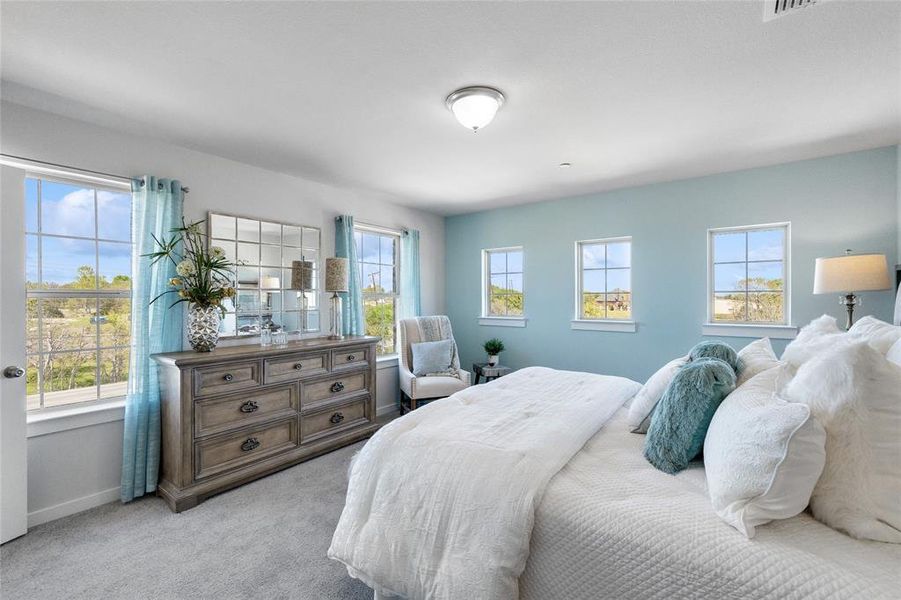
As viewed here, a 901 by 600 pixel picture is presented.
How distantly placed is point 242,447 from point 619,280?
3.89 meters

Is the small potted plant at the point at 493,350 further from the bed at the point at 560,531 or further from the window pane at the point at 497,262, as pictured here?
the bed at the point at 560,531

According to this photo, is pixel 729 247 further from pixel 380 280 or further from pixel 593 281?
pixel 380 280

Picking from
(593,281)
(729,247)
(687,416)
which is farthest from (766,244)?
(687,416)

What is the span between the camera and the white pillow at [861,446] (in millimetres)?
1004

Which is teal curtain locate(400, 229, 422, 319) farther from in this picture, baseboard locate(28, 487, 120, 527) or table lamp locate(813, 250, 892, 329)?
table lamp locate(813, 250, 892, 329)

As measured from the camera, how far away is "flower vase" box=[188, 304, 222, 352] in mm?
2809

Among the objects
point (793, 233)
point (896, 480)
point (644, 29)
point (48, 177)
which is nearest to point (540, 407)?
point (896, 480)

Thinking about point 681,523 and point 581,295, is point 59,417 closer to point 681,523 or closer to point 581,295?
point 681,523

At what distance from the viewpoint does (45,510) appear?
93.1 inches

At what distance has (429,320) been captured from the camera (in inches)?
180

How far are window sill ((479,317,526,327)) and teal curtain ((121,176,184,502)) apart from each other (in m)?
3.40

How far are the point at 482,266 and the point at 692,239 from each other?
7.91 ft

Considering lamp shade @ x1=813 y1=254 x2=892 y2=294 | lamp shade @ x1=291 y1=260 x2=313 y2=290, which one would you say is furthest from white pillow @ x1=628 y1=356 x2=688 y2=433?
lamp shade @ x1=291 y1=260 x2=313 y2=290

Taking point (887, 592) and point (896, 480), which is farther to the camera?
point (896, 480)
